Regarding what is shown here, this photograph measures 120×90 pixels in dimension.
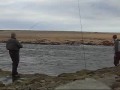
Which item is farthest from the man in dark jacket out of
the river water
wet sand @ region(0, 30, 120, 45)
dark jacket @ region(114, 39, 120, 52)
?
wet sand @ region(0, 30, 120, 45)

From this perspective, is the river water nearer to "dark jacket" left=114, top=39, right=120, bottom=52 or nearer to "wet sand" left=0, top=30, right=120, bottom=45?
"wet sand" left=0, top=30, right=120, bottom=45

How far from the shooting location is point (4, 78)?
15.1 m

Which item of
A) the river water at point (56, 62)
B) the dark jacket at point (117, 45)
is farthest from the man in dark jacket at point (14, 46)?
the dark jacket at point (117, 45)

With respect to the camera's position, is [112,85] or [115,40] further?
[115,40]

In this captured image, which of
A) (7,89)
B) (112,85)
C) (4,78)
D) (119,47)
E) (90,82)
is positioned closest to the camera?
(90,82)

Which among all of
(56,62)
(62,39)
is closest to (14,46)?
(56,62)

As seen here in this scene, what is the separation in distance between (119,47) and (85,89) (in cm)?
863

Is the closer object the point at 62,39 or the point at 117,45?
the point at 117,45

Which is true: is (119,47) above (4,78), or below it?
above

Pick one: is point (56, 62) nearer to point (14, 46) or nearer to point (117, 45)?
point (117, 45)

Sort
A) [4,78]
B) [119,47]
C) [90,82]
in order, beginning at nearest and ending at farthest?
[90,82] → [4,78] → [119,47]

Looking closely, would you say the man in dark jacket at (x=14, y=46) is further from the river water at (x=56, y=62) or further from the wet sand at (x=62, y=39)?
the wet sand at (x=62, y=39)

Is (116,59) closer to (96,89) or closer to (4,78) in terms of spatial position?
(4,78)

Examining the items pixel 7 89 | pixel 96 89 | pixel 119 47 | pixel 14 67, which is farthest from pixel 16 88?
pixel 119 47
